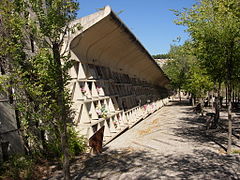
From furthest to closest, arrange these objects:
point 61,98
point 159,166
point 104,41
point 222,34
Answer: point 104,41
point 222,34
point 159,166
point 61,98

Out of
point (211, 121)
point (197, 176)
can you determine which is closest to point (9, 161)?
point (197, 176)

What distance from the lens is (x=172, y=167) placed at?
648 centimetres

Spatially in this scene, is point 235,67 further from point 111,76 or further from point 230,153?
point 111,76

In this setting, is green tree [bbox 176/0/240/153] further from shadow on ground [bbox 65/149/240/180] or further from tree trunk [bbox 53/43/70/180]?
tree trunk [bbox 53/43/70/180]

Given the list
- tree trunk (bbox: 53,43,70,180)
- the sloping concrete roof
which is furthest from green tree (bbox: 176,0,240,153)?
tree trunk (bbox: 53,43,70,180)

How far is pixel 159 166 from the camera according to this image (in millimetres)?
6688

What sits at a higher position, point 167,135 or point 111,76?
point 111,76

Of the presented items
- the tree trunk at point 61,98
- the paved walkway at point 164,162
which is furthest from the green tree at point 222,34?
the tree trunk at point 61,98

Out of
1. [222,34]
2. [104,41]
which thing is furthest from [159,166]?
[104,41]

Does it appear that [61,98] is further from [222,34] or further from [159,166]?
[222,34]

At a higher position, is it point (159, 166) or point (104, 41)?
point (104, 41)

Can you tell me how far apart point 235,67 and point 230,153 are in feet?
12.6

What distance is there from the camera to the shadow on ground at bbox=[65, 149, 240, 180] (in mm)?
5816

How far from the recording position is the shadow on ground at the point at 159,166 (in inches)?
229
